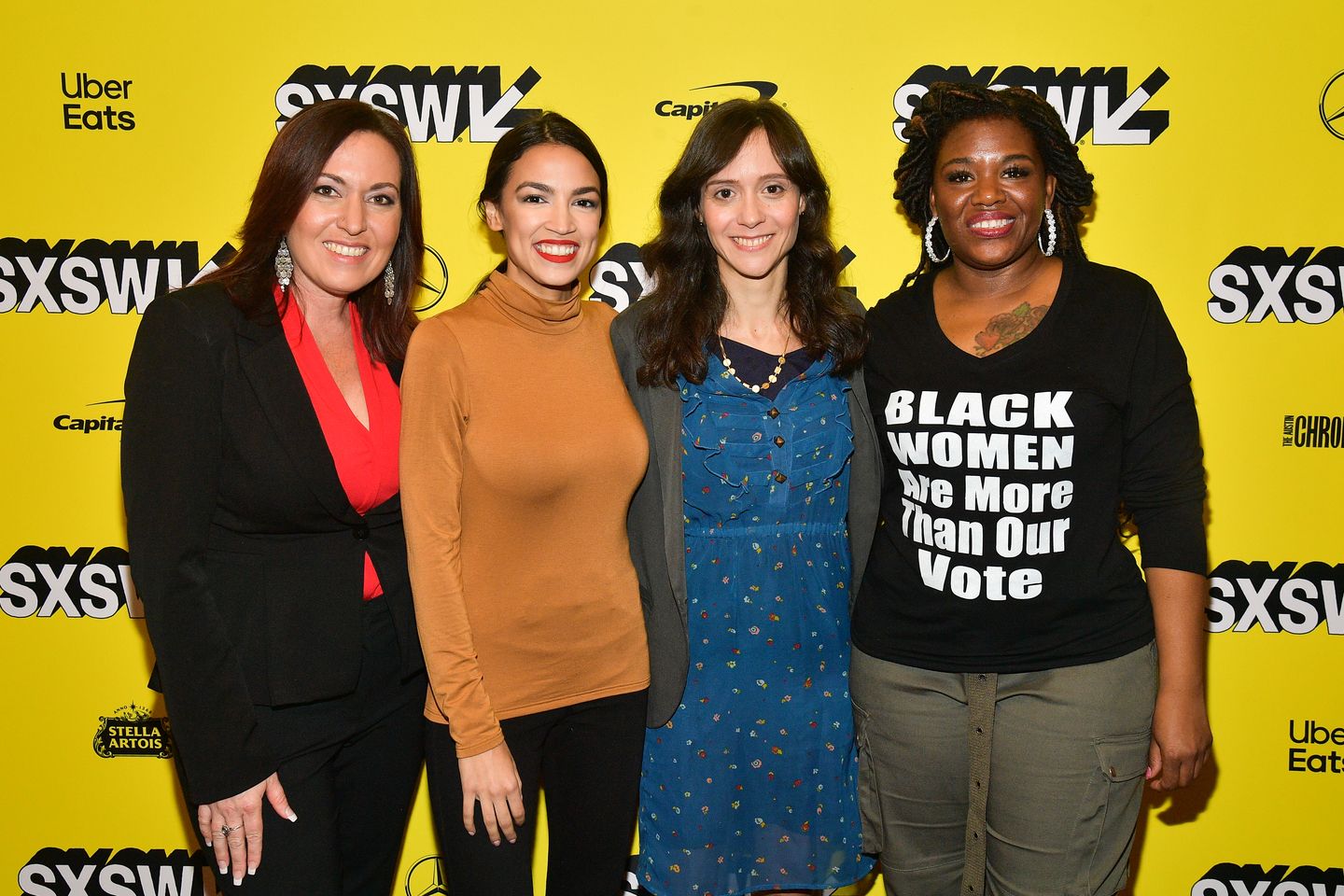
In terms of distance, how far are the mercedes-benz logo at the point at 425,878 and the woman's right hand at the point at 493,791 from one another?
1185 mm

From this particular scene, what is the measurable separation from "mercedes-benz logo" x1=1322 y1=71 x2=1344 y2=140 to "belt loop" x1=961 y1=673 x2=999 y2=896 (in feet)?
5.86

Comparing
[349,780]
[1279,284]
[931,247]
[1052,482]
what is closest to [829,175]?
[931,247]

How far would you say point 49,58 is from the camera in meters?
2.42

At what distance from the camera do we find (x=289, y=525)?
1.63 meters

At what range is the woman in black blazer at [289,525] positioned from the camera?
4.94ft

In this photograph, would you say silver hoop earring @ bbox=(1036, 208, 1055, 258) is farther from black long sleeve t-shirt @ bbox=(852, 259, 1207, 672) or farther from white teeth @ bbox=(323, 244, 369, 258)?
white teeth @ bbox=(323, 244, 369, 258)

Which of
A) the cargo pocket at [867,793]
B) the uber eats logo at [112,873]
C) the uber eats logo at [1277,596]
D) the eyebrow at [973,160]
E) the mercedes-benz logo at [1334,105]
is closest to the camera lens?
the eyebrow at [973,160]

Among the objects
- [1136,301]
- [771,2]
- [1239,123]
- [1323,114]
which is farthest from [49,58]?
[1323,114]

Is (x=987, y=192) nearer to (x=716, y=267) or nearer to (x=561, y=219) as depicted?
(x=716, y=267)

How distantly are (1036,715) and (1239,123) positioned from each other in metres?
1.70

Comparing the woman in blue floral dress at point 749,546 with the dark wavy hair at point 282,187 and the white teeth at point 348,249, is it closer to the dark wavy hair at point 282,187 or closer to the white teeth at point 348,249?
the white teeth at point 348,249

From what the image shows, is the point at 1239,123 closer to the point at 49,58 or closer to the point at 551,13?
the point at 551,13

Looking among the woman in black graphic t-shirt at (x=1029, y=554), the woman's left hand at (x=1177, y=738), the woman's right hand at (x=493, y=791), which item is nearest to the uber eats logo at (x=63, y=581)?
the woman's right hand at (x=493, y=791)

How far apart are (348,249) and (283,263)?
129 millimetres
